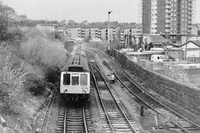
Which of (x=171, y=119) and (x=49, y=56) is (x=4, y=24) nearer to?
(x=49, y=56)

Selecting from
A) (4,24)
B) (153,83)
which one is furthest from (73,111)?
(4,24)

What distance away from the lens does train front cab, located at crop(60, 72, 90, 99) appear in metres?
16.3

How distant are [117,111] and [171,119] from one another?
3.25 meters

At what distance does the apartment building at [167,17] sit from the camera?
91250mm

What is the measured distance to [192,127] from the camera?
13336 mm

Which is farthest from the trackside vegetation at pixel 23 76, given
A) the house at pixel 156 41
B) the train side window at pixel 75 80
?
the house at pixel 156 41

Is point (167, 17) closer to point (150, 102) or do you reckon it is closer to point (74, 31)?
point (74, 31)

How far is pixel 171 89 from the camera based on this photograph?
757 inches

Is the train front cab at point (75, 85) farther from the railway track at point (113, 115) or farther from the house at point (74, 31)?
the house at point (74, 31)

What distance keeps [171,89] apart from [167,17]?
76643 mm

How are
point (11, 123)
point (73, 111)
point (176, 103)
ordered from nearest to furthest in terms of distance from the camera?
1. point (11, 123)
2. point (73, 111)
3. point (176, 103)

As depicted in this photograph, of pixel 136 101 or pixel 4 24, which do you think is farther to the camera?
pixel 4 24

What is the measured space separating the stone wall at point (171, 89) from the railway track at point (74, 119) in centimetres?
584

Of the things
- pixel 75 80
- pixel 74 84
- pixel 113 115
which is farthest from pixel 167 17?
pixel 113 115
